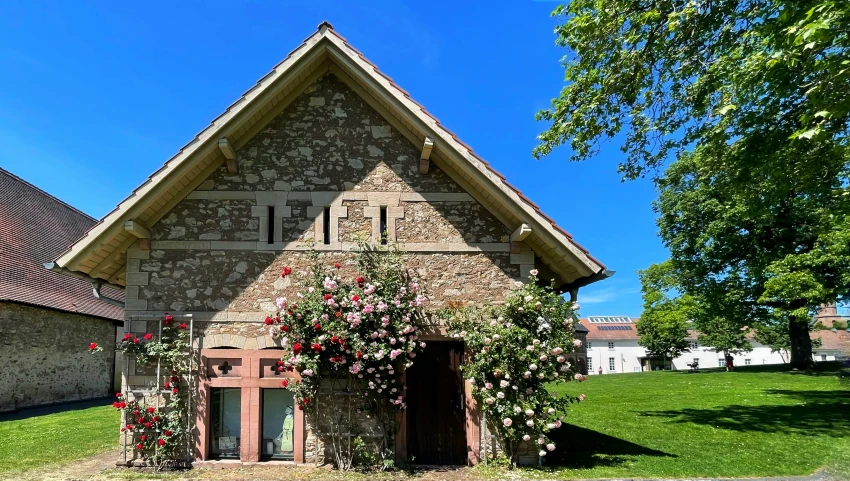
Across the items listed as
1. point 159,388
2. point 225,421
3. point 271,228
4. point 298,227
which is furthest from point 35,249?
point 298,227

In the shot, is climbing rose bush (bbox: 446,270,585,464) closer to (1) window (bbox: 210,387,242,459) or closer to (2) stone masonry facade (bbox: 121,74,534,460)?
(2) stone masonry facade (bbox: 121,74,534,460)

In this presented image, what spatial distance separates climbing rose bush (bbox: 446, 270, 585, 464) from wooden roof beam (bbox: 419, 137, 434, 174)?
2492mm

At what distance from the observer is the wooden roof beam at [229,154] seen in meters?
8.22

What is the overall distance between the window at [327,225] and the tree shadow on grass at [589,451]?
517cm

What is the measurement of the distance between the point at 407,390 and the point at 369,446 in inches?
42.2

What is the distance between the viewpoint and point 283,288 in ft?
28.0

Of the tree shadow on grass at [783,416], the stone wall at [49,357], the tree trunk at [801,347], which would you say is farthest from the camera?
the tree trunk at [801,347]

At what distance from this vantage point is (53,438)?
38.1 ft

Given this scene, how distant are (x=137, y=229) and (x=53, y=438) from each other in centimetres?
696

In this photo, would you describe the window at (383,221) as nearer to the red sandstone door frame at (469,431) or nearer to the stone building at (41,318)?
the red sandstone door frame at (469,431)

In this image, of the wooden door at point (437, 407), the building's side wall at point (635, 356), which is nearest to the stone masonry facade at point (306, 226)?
the wooden door at point (437, 407)

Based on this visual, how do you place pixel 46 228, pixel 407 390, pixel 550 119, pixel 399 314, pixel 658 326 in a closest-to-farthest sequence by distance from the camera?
pixel 399 314, pixel 407 390, pixel 550 119, pixel 46 228, pixel 658 326

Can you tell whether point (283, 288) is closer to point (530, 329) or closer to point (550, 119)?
point (530, 329)

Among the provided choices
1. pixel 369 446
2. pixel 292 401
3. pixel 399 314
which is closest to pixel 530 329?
pixel 399 314
